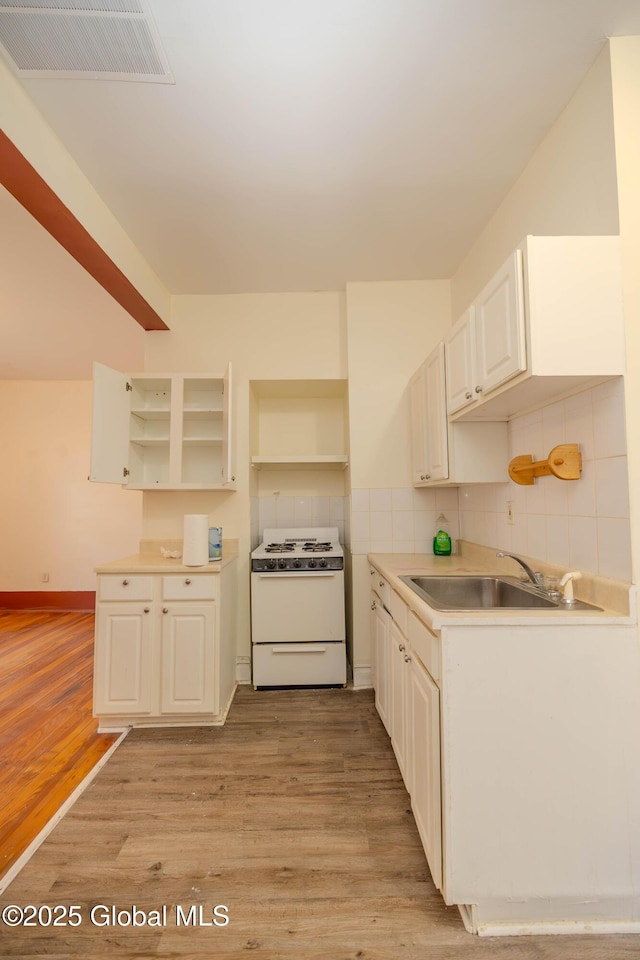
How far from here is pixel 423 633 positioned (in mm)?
1500

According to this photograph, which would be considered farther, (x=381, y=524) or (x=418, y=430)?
(x=381, y=524)

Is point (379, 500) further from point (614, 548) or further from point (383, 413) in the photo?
point (614, 548)

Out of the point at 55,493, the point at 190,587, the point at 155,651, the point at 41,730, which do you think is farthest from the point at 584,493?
the point at 55,493

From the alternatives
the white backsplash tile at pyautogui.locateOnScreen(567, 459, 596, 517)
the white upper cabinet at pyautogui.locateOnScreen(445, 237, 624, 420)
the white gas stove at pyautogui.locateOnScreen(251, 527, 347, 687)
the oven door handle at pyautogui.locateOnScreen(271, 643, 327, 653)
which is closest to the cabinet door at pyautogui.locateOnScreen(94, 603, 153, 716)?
the white gas stove at pyautogui.locateOnScreen(251, 527, 347, 687)

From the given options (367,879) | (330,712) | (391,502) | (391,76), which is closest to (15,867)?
(367,879)

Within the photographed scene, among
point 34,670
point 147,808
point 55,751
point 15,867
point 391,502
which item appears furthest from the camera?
point 34,670

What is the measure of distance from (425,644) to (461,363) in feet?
4.07

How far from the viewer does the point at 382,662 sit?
2.30m

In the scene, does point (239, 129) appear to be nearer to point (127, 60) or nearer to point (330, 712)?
point (127, 60)

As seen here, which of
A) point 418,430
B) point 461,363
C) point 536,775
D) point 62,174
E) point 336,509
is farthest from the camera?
point 336,509

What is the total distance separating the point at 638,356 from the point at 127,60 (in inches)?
78.9

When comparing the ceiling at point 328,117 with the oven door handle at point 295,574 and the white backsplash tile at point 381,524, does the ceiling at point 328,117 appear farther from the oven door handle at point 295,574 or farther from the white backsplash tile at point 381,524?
the oven door handle at point 295,574

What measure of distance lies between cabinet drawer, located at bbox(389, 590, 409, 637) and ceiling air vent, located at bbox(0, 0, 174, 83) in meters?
2.22

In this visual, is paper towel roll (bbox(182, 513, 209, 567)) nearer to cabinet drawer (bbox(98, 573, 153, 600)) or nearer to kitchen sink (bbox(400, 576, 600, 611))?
cabinet drawer (bbox(98, 573, 153, 600))
